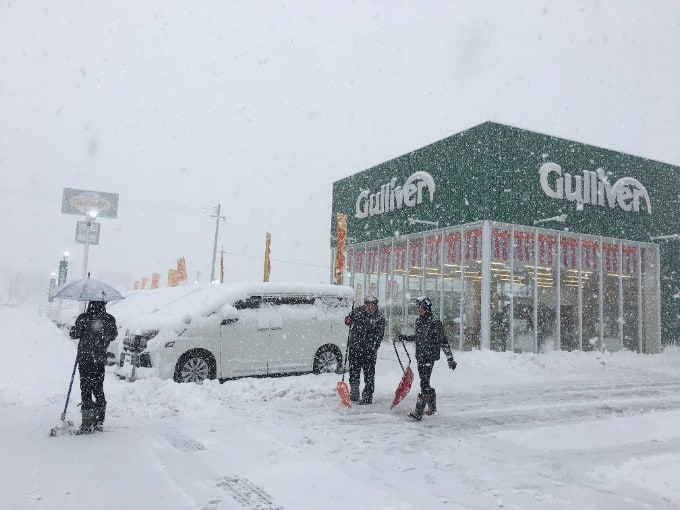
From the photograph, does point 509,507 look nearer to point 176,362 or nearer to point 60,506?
point 60,506

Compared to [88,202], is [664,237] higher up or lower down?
lower down

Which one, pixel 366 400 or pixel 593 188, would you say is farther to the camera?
pixel 593 188

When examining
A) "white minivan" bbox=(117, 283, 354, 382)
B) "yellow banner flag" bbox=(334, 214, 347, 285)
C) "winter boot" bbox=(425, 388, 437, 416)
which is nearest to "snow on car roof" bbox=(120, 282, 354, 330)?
"white minivan" bbox=(117, 283, 354, 382)

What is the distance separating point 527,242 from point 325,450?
15.1m

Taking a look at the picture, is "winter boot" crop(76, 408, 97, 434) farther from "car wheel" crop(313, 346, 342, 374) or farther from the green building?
the green building

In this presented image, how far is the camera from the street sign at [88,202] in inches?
2308

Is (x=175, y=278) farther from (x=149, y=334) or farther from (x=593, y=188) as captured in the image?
(x=593, y=188)

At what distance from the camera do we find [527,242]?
18875 millimetres

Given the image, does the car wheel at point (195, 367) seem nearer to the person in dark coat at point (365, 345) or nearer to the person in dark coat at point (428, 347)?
the person in dark coat at point (365, 345)

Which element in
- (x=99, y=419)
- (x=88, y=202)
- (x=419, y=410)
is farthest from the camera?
(x=88, y=202)

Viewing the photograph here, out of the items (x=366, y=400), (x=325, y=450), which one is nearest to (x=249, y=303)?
(x=366, y=400)

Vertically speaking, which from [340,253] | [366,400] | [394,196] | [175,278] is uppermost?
[394,196]

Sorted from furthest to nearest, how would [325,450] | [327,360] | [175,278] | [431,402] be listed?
[175,278]
[327,360]
[431,402]
[325,450]

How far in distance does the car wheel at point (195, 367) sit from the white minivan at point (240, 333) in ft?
0.06
